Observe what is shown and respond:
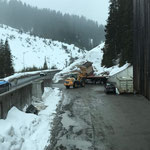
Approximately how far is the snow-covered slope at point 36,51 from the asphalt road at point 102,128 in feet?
316

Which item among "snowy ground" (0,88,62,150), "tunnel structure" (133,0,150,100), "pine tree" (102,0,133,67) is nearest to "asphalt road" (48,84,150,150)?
"snowy ground" (0,88,62,150)

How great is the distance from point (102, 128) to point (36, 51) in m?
137

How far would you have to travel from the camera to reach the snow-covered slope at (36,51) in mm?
120444

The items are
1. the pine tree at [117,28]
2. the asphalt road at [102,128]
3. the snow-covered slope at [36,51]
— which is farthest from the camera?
the snow-covered slope at [36,51]

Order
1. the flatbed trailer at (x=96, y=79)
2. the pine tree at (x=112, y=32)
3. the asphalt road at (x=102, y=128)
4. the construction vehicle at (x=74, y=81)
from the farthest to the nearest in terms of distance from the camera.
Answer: the pine tree at (x=112, y=32)
the flatbed trailer at (x=96, y=79)
the construction vehicle at (x=74, y=81)
the asphalt road at (x=102, y=128)

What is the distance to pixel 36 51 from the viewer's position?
142 metres

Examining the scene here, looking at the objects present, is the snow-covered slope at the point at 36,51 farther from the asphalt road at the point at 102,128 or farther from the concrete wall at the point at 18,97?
the asphalt road at the point at 102,128

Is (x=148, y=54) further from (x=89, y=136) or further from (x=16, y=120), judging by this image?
(x=16, y=120)

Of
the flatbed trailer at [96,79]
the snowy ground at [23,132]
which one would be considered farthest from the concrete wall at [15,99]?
the flatbed trailer at [96,79]

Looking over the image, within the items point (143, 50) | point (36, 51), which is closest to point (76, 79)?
point (143, 50)

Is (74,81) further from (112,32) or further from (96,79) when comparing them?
(112,32)

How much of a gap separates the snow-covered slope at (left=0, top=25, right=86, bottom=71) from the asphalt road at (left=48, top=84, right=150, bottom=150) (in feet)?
316

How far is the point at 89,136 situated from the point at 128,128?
2441mm

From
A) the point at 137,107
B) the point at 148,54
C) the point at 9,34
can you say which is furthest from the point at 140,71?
the point at 9,34
